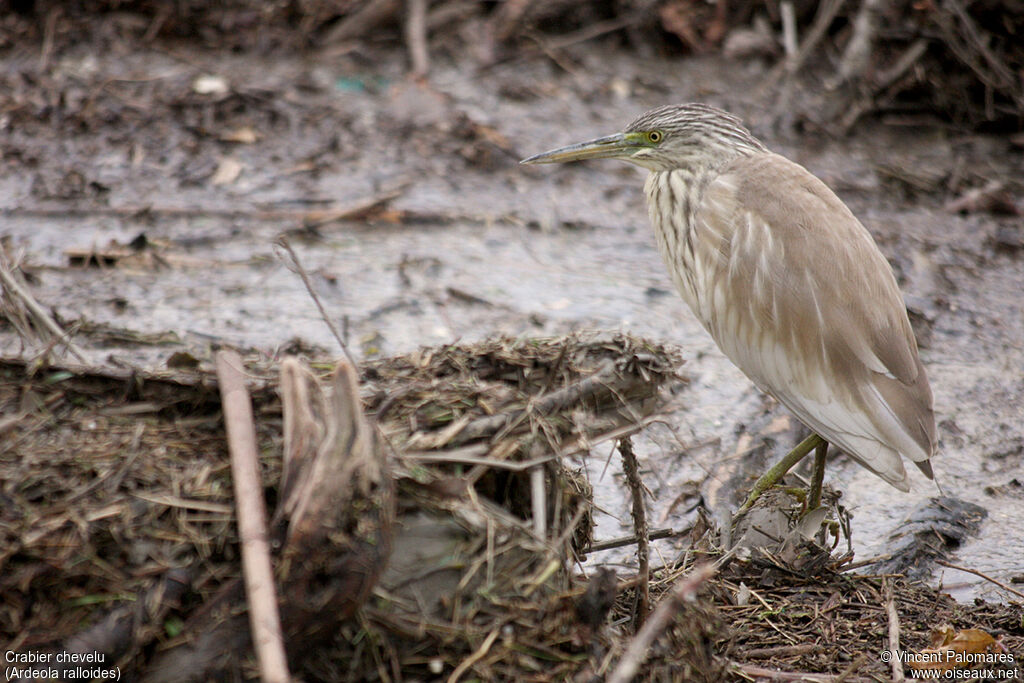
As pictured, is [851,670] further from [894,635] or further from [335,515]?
[335,515]

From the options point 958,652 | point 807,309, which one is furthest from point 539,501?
point 807,309

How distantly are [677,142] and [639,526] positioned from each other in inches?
65.9

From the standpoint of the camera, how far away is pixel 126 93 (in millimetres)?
5750

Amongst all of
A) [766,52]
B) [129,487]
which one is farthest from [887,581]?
[766,52]

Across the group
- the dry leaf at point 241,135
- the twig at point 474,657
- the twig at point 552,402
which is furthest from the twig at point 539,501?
the dry leaf at point 241,135

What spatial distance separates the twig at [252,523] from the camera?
1.79 m

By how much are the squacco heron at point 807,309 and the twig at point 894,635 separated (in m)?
0.31

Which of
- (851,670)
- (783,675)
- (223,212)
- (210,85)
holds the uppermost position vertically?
(851,670)

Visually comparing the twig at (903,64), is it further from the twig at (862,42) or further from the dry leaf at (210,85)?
the dry leaf at (210,85)

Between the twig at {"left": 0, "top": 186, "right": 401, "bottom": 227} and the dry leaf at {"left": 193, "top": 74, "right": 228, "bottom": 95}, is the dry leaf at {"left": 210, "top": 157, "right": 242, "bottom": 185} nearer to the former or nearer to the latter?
the twig at {"left": 0, "top": 186, "right": 401, "bottom": 227}

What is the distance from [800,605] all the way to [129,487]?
1.78 meters

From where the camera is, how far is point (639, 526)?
245 centimetres

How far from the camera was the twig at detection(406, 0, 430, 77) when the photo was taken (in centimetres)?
612

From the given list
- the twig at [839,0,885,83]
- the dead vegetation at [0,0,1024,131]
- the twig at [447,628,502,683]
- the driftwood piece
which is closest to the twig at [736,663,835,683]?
the twig at [447,628,502,683]
